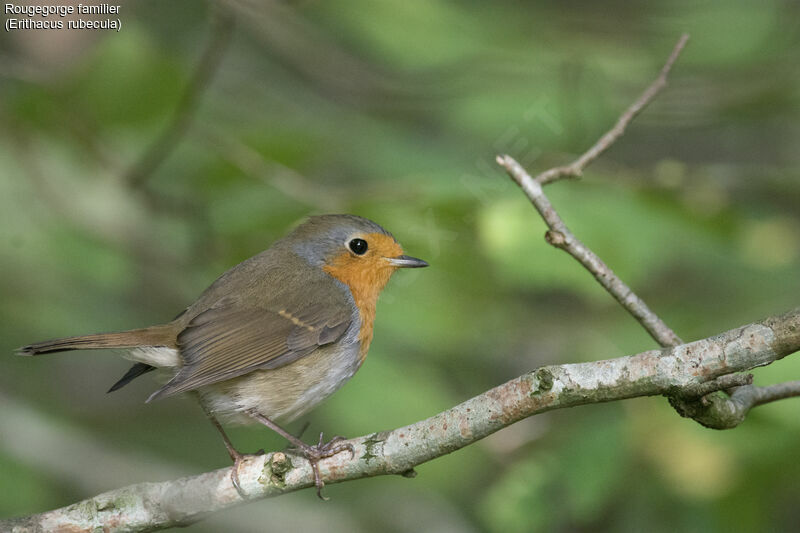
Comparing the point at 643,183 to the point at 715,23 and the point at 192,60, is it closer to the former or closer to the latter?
the point at 715,23

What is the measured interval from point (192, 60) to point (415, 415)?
9.85 ft

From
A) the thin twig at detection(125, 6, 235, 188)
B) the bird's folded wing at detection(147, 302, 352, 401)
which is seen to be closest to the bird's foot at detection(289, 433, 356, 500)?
the bird's folded wing at detection(147, 302, 352, 401)

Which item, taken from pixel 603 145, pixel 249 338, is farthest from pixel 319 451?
Answer: pixel 603 145

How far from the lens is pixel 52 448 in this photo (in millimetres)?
5203

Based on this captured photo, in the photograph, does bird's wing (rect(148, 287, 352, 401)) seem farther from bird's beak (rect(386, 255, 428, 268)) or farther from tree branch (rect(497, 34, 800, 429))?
tree branch (rect(497, 34, 800, 429))

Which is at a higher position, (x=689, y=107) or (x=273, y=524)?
(x=689, y=107)

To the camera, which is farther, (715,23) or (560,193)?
(715,23)

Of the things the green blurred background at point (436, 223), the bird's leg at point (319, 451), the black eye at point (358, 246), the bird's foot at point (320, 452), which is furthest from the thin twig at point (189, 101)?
the bird's foot at point (320, 452)

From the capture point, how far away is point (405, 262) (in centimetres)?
444

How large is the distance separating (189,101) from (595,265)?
8.19 ft

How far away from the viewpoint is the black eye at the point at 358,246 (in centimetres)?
452

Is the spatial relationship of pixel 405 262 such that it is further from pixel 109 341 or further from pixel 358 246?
pixel 109 341

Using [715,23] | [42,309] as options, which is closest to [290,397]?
[42,309]

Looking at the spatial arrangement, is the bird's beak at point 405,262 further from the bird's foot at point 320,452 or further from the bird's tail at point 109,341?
the bird's foot at point 320,452
